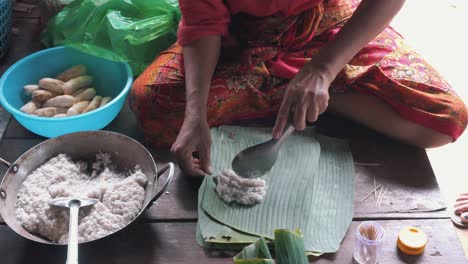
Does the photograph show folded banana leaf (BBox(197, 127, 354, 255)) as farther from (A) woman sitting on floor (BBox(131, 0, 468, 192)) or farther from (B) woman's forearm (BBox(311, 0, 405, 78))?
(B) woman's forearm (BBox(311, 0, 405, 78))

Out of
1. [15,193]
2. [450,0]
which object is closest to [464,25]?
[450,0]

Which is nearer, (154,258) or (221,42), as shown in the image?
(154,258)

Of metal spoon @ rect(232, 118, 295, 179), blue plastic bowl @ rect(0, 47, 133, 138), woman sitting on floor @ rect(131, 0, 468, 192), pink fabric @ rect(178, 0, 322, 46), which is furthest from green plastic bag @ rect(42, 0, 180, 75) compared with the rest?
metal spoon @ rect(232, 118, 295, 179)

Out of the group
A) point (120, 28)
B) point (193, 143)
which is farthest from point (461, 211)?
point (120, 28)

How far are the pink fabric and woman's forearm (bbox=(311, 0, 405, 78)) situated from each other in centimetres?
16

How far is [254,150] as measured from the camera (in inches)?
45.0

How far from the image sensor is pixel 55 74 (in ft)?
5.12

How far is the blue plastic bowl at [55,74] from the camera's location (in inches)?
51.3

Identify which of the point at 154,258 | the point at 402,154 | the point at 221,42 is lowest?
the point at 154,258

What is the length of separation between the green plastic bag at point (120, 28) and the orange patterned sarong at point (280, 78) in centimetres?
19

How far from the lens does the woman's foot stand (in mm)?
1334

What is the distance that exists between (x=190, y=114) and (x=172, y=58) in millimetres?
275

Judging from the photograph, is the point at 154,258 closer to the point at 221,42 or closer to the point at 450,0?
the point at 221,42

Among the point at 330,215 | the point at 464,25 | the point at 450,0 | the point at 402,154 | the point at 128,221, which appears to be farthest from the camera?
the point at 450,0
